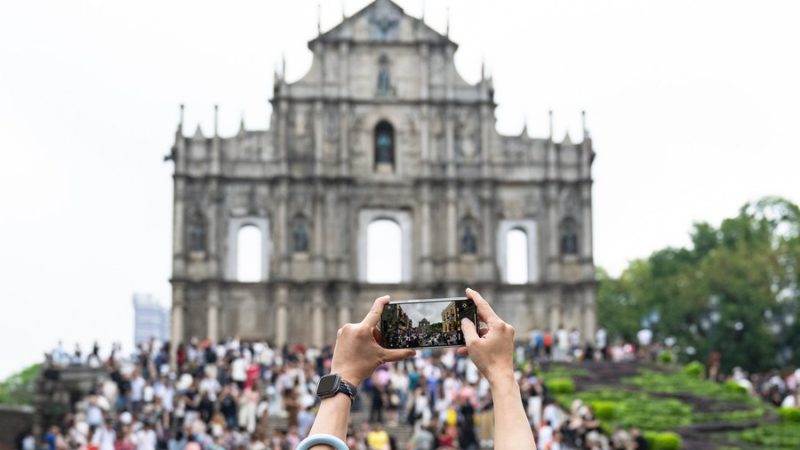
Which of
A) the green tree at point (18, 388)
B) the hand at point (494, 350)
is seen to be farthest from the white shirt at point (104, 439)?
the green tree at point (18, 388)

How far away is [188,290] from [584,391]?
16853 millimetres

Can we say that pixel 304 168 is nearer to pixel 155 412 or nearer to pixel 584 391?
pixel 584 391

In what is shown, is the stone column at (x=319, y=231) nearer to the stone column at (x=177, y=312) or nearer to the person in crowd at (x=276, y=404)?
the stone column at (x=177, y=312)

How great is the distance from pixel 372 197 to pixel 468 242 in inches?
147

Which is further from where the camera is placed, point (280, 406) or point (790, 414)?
point (280, 406)

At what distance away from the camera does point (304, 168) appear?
4578 cm

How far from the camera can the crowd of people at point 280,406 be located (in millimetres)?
22703

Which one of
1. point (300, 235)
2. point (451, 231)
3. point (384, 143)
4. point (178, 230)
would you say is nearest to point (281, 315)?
point (300, 235)

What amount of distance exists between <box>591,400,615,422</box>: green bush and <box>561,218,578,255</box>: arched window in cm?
1726

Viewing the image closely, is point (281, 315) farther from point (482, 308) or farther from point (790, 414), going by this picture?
point (482, 308)

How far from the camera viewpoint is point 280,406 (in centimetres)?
2920

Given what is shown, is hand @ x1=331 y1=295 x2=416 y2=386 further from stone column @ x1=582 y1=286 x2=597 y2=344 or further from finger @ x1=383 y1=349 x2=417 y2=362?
stone column @ x1=582 y1=286 x2=597 y2=344

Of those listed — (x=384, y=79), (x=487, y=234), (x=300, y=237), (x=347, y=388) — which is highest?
(x=384, y=79)

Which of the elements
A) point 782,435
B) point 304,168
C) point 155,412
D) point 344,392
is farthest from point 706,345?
point 344,392
